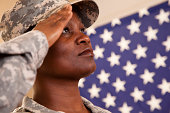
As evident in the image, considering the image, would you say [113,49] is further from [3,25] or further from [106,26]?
[3,25]

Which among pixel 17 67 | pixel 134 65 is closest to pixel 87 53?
pixel 17 67

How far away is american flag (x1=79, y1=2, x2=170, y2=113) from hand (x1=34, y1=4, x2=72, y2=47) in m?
1.09

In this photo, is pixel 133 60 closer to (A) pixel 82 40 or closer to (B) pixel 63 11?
(A) pixel 82 40

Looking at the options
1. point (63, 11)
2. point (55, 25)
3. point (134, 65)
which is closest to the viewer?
point (55, 25)

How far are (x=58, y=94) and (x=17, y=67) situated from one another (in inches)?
16.4

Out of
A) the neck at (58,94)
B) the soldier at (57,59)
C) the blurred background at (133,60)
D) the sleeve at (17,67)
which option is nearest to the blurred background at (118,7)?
→ the blurred background at (133,60)

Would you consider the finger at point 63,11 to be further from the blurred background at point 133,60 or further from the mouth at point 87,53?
the blurred background at point 133,60

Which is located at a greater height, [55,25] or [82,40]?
[82,40]

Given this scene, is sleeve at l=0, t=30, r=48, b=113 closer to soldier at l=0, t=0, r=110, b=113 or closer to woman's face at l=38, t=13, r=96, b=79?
soldier at l=0, t=0, r=110, b=113

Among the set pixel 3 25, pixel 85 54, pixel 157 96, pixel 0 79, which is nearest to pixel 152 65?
pixel 157 96

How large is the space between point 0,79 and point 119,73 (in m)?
1.42

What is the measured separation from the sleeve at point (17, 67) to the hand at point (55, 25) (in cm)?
6

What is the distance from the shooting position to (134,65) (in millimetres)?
→ 1856

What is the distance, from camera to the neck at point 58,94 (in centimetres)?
94
